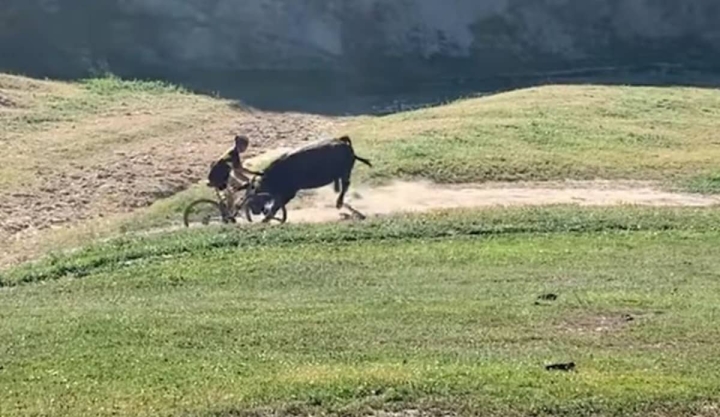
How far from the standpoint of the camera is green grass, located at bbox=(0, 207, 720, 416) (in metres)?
11.4

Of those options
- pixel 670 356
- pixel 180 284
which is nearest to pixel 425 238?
pixel 180 284

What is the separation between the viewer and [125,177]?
1205 inches

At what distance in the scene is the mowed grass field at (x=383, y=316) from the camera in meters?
11.3

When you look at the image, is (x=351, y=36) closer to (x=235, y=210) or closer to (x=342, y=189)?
(x=342, y=189)

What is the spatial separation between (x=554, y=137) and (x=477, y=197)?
6933mm

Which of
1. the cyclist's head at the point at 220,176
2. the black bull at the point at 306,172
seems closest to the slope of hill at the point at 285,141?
the cyclist's head at the point at 220,176

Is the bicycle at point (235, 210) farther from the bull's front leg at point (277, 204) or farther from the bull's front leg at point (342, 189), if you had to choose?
the bull's front leg at point (342, 189)

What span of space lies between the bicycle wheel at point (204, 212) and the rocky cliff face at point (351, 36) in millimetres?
22132

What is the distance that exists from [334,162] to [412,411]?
15.0 meters

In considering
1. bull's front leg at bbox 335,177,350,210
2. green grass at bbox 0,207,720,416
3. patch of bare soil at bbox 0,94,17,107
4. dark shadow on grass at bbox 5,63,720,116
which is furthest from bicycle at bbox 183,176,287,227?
dark shadow on grass at bbox 5,63,720,116

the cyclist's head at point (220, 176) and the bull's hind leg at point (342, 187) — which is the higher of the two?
the cyclist's head at point (220, 176)

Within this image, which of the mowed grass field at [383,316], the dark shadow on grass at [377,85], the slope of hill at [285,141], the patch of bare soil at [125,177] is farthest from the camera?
the dark shadow on grass at [377,85]

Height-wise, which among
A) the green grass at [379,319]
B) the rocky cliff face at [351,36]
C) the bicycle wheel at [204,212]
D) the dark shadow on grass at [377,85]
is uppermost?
the rocky cliff face at [351,36]

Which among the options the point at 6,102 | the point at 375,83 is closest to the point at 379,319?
the point at 6,102
